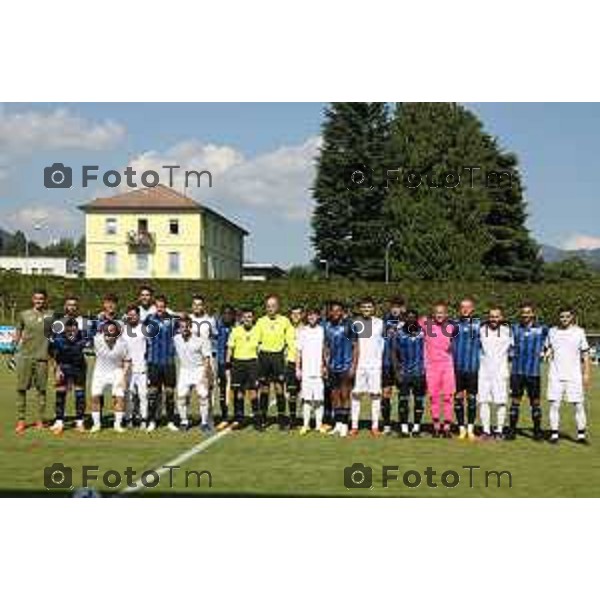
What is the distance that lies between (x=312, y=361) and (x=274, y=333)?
80 cm

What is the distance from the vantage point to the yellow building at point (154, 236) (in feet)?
202

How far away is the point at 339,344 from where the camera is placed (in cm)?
1416

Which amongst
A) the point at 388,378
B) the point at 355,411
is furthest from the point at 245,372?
the point at 388,378

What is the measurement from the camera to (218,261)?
2709 inches

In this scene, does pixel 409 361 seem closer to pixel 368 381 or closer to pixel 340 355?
pixel 368 381

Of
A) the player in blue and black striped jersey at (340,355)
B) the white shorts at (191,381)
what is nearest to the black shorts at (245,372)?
the white shorts at (191,381)

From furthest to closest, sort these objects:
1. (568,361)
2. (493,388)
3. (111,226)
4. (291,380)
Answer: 1. (111,226)
2. (291,380)
3. (568,361)
4. (493,388)

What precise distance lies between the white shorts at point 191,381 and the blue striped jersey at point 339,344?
187 centimetres

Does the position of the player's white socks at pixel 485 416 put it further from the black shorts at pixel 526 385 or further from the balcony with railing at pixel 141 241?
the balcony with railing at pixel 141 241

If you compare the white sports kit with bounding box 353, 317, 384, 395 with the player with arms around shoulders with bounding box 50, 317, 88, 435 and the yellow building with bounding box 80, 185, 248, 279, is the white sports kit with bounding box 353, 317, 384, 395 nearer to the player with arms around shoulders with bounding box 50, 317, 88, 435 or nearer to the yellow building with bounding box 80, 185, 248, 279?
the player with arms around shoulders with bounding box 50, 317, 88, 435

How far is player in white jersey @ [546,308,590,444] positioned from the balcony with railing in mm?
54971

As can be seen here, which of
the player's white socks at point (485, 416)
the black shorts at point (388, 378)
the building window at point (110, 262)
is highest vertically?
the building window at point (110, 262)

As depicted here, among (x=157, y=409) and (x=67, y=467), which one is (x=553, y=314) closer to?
(x=157, y=409)

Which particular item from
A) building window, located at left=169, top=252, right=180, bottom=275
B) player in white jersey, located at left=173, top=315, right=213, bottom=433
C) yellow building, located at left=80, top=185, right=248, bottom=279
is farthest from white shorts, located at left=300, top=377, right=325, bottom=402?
building window, located at left=169, top=252, right=180, bottom=275
